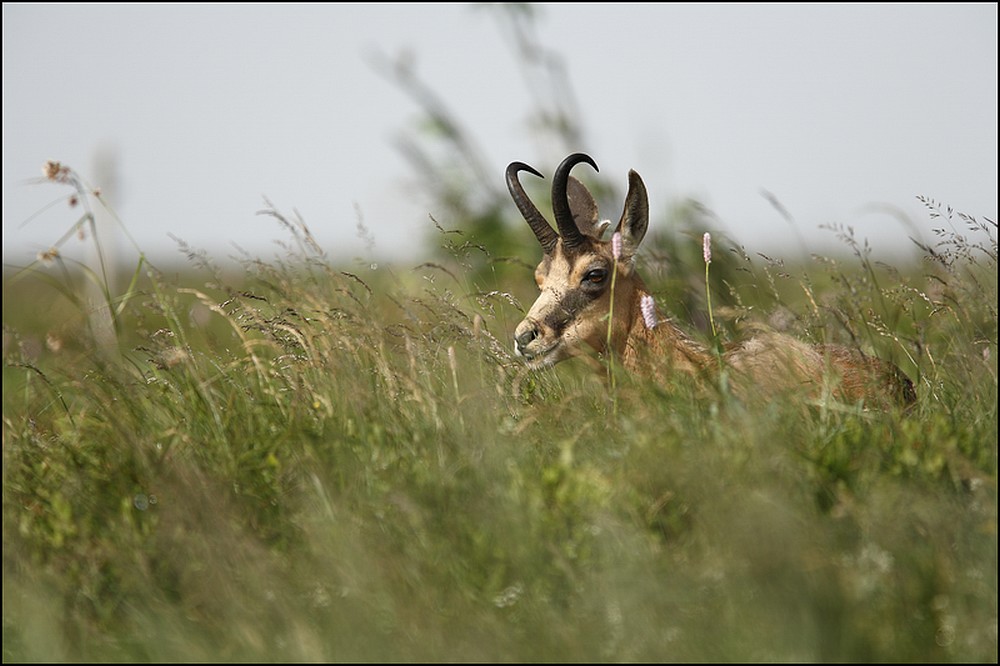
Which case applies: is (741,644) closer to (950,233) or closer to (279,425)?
(279,425)

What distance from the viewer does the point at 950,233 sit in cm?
500

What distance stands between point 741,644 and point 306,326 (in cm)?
286

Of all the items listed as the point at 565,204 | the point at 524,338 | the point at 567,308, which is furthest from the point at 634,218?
the point at 524,338

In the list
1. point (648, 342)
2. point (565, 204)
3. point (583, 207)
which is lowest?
point (648, 342)

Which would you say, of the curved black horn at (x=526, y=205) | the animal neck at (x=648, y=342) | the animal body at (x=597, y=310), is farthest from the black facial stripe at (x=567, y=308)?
the curved black horn at (x=526, y=205)

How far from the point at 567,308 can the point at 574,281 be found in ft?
0.65

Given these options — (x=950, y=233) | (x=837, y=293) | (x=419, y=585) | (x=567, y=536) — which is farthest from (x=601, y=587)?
(x=950, y=233)

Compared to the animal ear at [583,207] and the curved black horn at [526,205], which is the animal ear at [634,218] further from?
the animal ear at [583,207]

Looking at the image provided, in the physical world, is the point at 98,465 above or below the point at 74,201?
below

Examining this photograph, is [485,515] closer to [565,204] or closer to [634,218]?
[565,204]

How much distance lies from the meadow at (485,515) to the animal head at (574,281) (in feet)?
3.68

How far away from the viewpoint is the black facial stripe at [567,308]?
620 centimetres

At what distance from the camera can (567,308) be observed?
6.28 meters

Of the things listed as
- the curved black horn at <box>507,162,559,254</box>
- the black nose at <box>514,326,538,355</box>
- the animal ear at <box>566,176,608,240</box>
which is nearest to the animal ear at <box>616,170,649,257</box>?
the curved black horn at <box>507,162,559,254</box>
